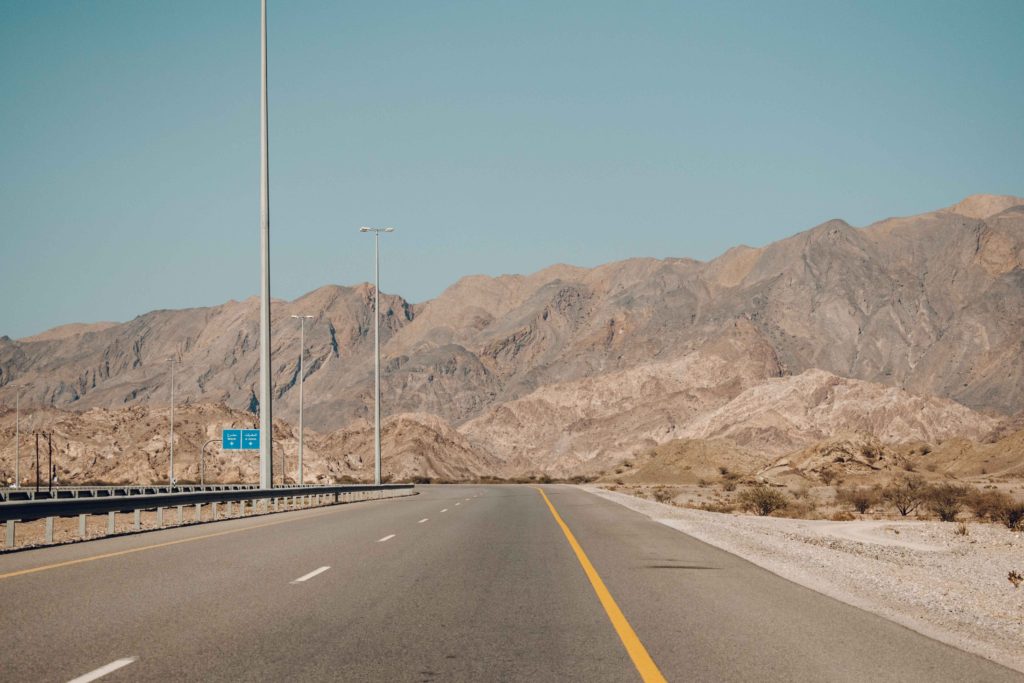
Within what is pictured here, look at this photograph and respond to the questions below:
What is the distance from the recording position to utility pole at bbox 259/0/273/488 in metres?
30.7

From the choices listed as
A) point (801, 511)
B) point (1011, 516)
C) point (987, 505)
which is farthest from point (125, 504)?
point (987, 505)

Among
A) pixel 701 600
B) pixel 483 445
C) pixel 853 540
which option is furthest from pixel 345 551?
pixel 483 445

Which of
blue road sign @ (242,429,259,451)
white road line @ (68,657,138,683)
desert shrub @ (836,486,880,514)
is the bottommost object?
desert shrub @ (836,486,880,514)

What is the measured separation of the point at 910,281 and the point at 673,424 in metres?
49.1

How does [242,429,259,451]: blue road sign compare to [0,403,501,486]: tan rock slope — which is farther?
[0,403,501,486]: tan rock slope

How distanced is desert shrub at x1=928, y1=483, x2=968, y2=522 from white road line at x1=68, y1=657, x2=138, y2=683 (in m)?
32.3

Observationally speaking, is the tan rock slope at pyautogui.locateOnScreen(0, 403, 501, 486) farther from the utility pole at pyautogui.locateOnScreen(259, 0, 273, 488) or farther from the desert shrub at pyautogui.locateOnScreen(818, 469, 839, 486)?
the utility pole at pyautogui.locateOnScreen(259, 0, 273, 488)

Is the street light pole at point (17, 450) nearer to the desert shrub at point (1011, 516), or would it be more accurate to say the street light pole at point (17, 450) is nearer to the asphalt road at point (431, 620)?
the desert shrub at point (1011, 516)

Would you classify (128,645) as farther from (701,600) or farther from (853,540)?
(853,540)

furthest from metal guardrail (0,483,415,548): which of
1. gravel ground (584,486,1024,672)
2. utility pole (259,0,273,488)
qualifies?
gravel ground (584,486,1024,672)

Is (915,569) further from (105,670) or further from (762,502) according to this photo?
(762,502)

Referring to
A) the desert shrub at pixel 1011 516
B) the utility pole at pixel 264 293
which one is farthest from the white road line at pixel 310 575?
the desert shrub at pixel 1011 516

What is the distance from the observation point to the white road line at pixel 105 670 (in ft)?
22.5

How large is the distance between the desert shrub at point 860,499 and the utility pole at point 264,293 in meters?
22.9
